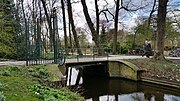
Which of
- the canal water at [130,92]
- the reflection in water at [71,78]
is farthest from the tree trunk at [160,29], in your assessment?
the reflection in water at [71,78]

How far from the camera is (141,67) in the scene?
16.5m

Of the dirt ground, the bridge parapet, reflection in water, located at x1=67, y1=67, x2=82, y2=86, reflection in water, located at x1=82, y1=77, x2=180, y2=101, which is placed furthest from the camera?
reflection in water, located at x1=67, y1=67, x2=82, y2=86

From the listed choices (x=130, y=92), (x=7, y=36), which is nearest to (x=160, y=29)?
(x=130, y=92)

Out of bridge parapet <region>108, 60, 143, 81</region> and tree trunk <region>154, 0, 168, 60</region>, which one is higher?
tree trunk <region>154, 0, 168, 60</region>

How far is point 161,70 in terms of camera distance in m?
15.3

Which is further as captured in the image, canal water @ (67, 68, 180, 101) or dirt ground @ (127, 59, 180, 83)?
dirt ground @ (127, 59, 180, 83)

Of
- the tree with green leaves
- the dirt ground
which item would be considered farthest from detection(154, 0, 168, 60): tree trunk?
the tree with green leaves

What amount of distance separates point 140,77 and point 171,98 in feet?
14.7

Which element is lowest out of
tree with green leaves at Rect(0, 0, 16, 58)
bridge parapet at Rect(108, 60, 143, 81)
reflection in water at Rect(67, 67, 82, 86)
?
reflection in water at Rect(67, 67, 82, 86)

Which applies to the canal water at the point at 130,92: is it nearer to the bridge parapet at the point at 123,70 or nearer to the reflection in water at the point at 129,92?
the reflection in water at the point at 129,92

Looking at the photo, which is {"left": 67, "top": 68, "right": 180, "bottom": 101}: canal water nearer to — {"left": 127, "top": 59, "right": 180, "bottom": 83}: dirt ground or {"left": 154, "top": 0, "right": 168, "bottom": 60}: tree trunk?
{"left": 127, "top": 59, "right": 180, "bottom": 83}: dirt ground

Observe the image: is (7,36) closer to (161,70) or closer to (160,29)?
(161,70)

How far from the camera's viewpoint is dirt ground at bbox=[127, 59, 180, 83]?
46.7 feet

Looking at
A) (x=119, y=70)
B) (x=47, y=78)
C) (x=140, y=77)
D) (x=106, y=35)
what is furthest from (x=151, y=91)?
(x=106, y=35)
